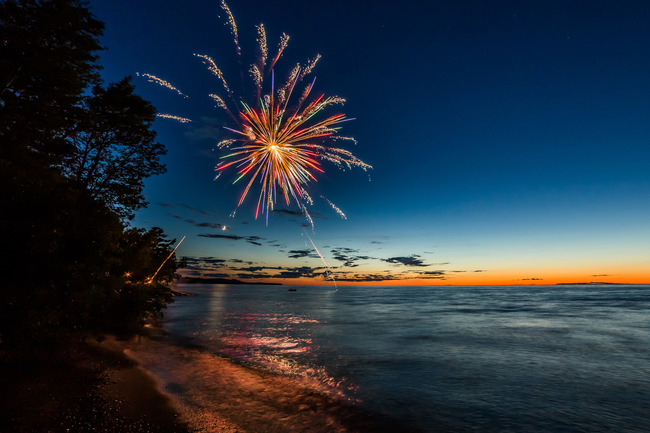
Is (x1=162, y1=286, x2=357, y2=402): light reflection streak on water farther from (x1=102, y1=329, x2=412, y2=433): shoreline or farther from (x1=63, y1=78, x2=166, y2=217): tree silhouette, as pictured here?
(x1=63, y1=78, x2=166, y2=217): tree silhouette

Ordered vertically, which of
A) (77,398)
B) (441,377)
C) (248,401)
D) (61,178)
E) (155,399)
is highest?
(61,178)

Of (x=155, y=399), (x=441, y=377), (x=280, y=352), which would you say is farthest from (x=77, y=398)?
(x=441, y=377)

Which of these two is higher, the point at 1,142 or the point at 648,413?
the point at 1,142

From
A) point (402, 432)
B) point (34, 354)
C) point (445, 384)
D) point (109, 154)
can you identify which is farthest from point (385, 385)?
point (109, 154)

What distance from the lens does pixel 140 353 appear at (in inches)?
693

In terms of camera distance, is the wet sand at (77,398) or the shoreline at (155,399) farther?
the shoreline at (155,399)

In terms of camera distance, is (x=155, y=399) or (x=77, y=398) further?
(x=155, y=399)

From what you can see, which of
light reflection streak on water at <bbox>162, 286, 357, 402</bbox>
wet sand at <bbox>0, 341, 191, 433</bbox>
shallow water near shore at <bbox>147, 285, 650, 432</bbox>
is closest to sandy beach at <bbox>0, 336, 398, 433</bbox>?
wet sand at <bbox>0, 341, 191, 433</bbox>

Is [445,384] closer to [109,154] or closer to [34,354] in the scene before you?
[34,354]

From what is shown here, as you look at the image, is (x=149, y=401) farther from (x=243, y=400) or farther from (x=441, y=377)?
(x=441, y=377)

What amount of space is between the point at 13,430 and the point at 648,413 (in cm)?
1985

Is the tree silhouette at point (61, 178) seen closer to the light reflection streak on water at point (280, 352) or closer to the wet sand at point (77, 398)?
the wet sand at point (77, 398)

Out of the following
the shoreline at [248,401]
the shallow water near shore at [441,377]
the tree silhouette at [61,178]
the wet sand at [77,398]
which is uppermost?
the tree silhouette at [61,178]

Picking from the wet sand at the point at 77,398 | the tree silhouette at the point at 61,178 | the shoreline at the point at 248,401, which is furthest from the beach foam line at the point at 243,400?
the tree silhouette at the point at 61,178
